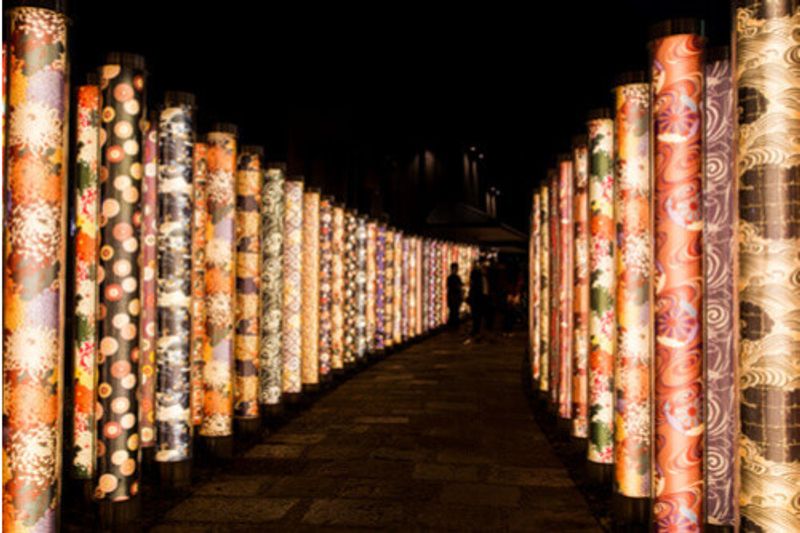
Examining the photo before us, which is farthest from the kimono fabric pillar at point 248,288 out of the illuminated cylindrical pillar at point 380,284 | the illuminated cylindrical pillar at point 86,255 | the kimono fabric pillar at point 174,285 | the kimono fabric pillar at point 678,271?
the illuminated cylindrical pillar at point 380,284

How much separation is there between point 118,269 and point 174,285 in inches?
38.4

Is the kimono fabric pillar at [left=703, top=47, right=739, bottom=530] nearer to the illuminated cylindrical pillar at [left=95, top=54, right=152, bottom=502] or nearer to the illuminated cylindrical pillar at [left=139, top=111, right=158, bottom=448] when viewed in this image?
the illuminated cylindrical pillar at [left=95, top=54, right=152, bottom=502]

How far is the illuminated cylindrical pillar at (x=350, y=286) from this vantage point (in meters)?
12.2

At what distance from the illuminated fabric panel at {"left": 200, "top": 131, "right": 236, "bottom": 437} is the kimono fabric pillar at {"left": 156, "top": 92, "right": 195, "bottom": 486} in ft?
2.78

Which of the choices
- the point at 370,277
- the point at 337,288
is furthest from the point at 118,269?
the point at 370,277

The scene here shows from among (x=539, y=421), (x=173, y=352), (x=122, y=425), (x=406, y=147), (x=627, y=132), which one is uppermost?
(x=406, y=147)

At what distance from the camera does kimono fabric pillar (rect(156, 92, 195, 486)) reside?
5727 millimetres

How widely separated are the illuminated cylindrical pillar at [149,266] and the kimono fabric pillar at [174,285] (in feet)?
0.46

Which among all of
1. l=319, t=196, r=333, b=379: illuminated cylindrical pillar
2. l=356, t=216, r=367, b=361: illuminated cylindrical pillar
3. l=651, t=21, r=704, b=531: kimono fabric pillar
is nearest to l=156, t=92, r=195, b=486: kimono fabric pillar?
l=651, t=21, r=704, b=531: kimono fabric pillar

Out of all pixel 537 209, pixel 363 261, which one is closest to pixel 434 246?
pixel 363 261

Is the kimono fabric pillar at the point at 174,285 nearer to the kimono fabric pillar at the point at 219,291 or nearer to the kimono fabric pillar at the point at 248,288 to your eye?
the kimono fabric pillar at the point at 219,291

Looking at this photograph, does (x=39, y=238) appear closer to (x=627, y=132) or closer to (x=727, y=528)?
(x=627, y=132)

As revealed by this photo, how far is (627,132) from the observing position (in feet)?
16.0

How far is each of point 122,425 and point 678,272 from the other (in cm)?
331
